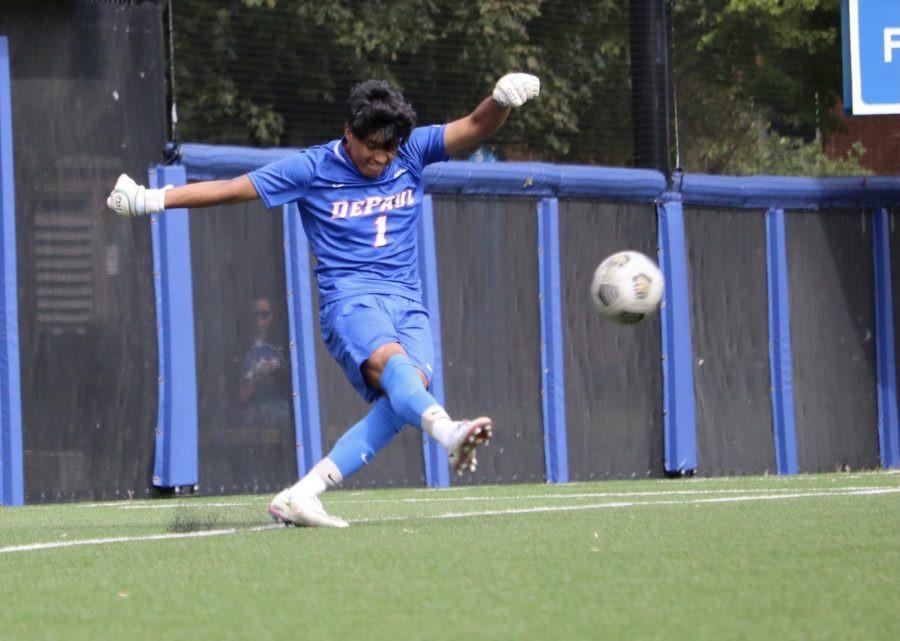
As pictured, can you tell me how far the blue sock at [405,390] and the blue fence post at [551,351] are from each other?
573cm

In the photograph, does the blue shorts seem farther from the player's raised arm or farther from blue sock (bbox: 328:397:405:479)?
the player's raised arm

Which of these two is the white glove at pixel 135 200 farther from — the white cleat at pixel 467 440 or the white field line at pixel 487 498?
the white field line at pixel 487 498

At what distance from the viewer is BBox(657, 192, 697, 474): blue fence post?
507 inches

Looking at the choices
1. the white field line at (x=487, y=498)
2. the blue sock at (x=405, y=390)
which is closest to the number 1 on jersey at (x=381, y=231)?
the blue sock at (x=405, y=390)

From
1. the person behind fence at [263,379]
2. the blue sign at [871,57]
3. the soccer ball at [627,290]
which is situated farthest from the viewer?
the blue sign at [871,57]

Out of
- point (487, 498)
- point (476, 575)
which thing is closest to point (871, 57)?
point (487, 498)

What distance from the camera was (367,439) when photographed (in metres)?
6.83

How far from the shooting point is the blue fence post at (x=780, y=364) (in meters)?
13.5

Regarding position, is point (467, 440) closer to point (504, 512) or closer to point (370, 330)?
point (370, 330)

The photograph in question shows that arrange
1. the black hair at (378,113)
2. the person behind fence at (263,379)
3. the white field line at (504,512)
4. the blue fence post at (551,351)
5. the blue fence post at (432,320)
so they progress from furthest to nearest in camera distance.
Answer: the blue fence post at (551,351) → the blue fence post at (432,320) → the person behind fence at (263,379) → the black hair at (378,113) → the white field line at (504,512)

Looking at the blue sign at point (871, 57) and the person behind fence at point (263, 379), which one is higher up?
the blue sign at point (871, 57)

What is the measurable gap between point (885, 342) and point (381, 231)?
27.0 feet

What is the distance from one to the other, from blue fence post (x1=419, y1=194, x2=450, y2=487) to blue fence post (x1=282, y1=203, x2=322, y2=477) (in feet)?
2.89

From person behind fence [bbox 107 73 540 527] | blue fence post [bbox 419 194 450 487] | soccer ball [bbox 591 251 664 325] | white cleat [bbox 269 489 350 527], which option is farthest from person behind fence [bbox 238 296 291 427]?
white cleat [bbox 269 489 350 527]
